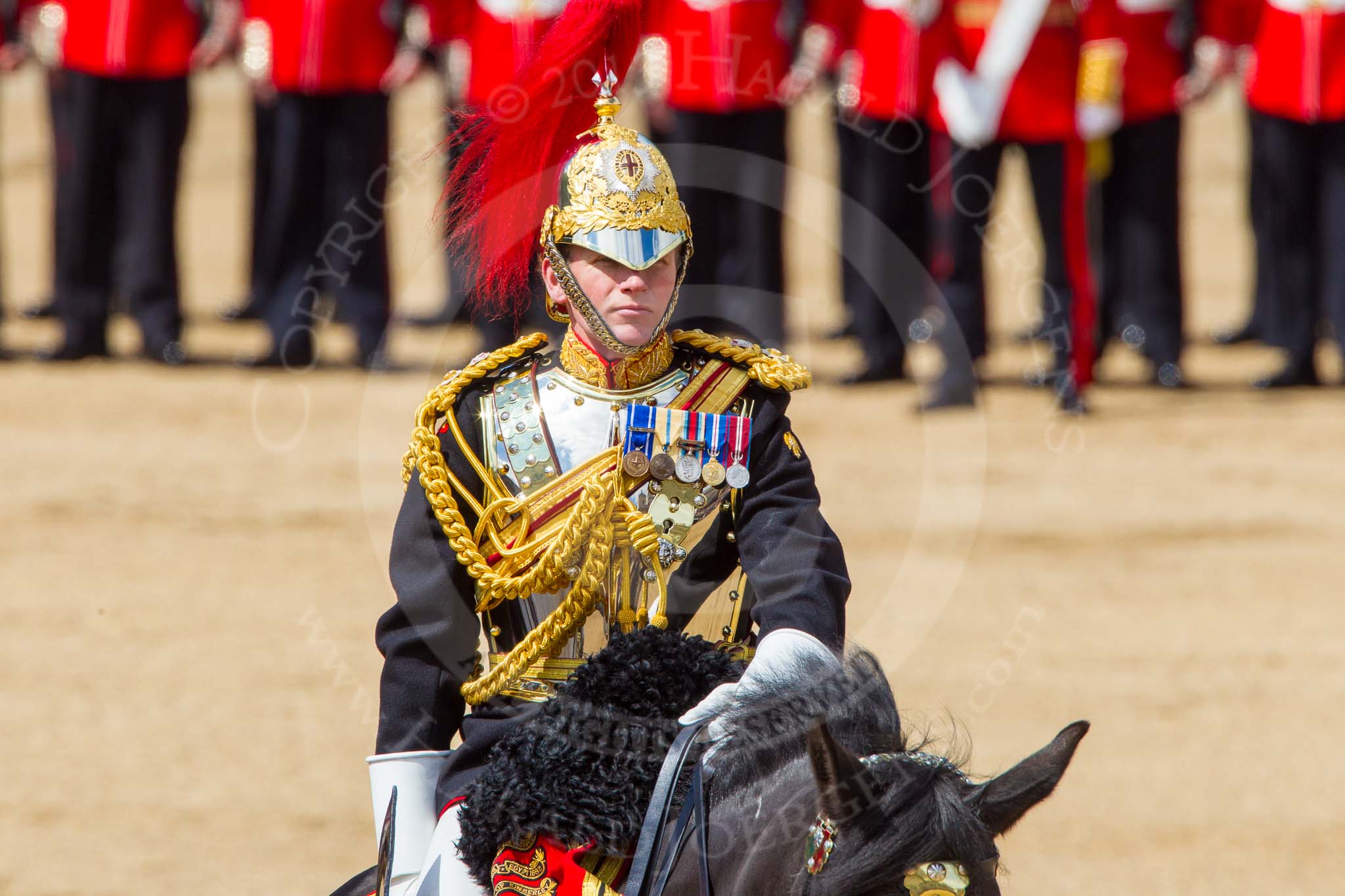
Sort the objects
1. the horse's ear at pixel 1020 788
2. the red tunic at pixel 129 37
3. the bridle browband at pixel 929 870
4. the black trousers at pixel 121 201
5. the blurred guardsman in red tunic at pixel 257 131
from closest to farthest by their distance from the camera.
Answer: the bridle browband at pixel 929 870 < the horse's ear at pixel 1020 788 < the red tunic at pixel 129 37 < the blurred guardsman in red tunic at pixel 257 131 < the black trousers at pixel 121 201

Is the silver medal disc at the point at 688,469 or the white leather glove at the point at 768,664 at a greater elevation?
the silver medal disc at the point at 688,469

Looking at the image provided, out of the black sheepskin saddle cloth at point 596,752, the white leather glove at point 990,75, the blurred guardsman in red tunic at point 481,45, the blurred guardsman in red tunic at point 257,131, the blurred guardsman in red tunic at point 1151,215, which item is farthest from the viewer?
the blurred guardsman in red tunic at point 257,131

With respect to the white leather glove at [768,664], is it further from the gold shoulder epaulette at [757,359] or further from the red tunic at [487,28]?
the red tunic at [487,28]

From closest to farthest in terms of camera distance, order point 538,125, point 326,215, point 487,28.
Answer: point 538,125 < point 487,28 < point 326,215

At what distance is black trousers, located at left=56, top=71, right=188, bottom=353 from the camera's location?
31.6 ft

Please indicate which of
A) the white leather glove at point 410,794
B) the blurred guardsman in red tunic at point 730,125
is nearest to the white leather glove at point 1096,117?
the blurred guardsman in red tunic at point 730,125

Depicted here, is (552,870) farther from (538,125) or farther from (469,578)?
(538,125)

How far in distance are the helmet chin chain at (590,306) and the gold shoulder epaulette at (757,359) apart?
10 centimetres

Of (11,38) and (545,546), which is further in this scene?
(11,38)

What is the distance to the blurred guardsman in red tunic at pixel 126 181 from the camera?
9508 millimetres

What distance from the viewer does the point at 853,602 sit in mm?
6129

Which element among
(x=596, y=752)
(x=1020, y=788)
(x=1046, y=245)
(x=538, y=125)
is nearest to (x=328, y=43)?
(x=1046, y=245)

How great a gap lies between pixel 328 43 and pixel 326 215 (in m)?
0.84

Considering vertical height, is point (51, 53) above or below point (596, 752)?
above
